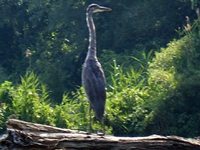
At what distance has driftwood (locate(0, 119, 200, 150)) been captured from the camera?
17.1 ft

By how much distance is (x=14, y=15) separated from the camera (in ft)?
61.0

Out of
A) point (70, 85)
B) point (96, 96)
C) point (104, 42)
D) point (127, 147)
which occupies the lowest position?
point (127, 147)

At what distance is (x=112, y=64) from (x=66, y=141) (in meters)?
9.21

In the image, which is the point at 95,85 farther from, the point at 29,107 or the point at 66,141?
the point at 29,107

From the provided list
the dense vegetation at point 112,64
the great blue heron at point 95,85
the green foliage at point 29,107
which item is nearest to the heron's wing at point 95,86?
the great blue heron at point 95,85

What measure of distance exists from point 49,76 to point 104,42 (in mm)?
1993

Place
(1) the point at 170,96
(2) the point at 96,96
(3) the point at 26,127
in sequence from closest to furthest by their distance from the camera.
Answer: (3) the point at 26,127 < (2) the point at 96,96 < (1) the point at 170,96

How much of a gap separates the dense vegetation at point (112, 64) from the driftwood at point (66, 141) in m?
5.23

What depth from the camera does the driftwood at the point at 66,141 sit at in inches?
205

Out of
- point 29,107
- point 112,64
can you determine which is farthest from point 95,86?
point 112,64

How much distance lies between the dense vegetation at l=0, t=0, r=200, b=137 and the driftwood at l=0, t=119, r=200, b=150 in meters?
5.23

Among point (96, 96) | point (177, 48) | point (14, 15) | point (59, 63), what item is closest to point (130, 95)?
point (177, 48)

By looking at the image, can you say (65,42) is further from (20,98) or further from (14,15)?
(20,98)

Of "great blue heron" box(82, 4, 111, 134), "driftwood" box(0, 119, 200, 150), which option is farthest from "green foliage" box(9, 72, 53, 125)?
"driftwood" box(0, 119, 200, 150)
